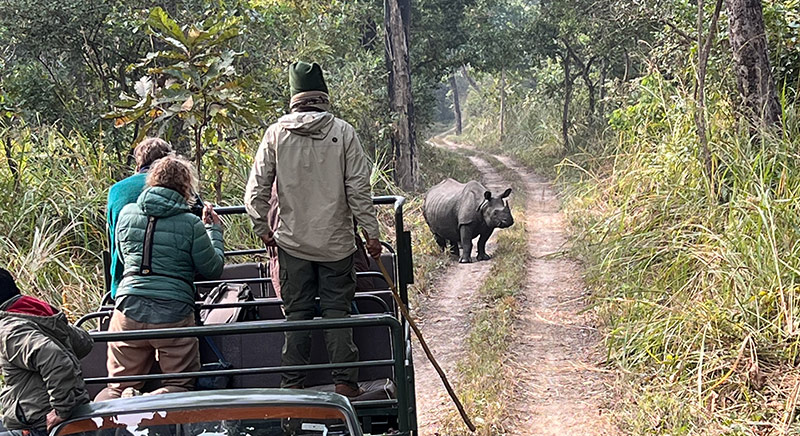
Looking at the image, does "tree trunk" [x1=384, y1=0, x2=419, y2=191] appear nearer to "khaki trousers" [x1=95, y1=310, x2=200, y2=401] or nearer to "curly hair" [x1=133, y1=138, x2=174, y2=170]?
"curly hair" [x1=133, y1=138, x2=174, y2=170]

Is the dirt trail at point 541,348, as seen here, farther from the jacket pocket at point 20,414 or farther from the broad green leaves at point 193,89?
the jacket pocket at point 20,414

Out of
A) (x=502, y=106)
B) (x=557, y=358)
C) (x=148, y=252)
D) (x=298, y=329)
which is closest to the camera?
(x=298, y=329)

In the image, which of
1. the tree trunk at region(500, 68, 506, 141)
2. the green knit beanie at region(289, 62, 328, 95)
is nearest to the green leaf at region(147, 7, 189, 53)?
the green knit beanie at region(289, 62, 328, 95)

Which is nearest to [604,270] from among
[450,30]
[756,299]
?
[756,299]

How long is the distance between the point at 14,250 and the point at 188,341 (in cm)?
425

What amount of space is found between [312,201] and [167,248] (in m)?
0.77

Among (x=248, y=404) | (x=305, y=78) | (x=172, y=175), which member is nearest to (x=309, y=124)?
(x=305, y=78)

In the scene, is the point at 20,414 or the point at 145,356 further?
the point at 145,356

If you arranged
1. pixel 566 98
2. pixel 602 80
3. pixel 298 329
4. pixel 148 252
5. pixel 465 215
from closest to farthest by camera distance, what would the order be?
pixel 298 329, pixel 148 252, pixel 465 215, pixel 602 80, pixel 566 98

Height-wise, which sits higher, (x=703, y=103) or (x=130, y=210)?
(x=703, y=103)

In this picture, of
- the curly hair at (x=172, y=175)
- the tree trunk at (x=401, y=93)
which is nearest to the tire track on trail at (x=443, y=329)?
the curly hair at (x=172, y=175)

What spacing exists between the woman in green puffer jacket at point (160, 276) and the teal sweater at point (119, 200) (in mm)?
453

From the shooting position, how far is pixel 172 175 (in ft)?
13.9

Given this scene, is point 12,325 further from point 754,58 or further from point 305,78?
point 754,58
